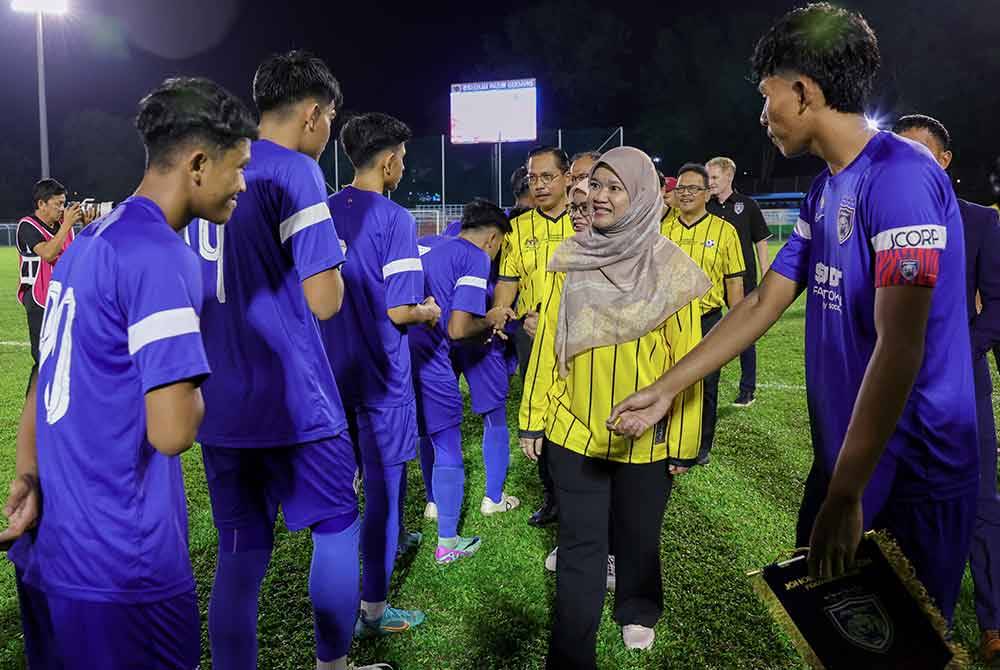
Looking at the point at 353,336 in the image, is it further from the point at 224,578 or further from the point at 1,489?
the point at 1,489

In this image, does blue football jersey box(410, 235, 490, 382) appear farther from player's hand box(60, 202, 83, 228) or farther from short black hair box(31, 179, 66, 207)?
short black hair box(31, 179, 66, 207)

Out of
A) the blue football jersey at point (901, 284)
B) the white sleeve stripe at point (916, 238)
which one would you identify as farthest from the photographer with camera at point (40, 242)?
the white sleeve stripe at point (916, 238)

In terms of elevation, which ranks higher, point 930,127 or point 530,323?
point 930,127

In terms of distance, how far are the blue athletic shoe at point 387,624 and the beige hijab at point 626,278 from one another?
4.77 feet

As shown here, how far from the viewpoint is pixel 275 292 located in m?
2.55

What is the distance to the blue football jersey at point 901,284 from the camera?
168 cm

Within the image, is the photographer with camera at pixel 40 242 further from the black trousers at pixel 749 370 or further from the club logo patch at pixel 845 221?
the club logo patch at pixel 845 221

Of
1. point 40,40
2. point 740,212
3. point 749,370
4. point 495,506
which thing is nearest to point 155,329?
point 495,506

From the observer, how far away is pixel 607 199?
2887 millimetres

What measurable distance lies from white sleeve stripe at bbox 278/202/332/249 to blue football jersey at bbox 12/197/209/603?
0.77 meters

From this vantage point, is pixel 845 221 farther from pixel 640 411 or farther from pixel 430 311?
pixel 430 311

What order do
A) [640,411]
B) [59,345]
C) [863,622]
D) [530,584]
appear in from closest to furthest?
[863,622] < [59,345] < [640,411] < [530,584]

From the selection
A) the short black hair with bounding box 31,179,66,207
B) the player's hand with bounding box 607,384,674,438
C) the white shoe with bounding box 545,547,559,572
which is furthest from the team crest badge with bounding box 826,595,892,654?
the short black hair with bounding box 31,179,66,207

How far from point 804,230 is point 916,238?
2.02 ft
